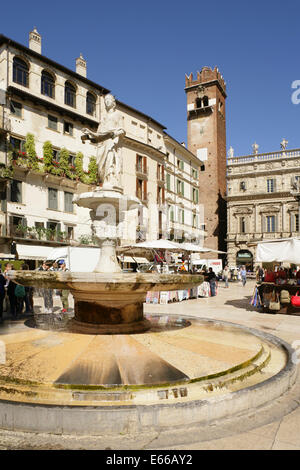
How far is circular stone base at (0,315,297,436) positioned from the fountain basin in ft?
1.18

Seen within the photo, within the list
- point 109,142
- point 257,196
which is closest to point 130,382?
point 109,142

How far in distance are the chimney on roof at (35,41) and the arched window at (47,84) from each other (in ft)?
6.66

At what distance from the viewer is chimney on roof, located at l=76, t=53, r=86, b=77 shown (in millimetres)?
30562

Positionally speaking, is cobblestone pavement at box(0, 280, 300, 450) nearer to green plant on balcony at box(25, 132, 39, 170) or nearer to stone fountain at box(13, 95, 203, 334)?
stone fountain at box(13, 95, 203, 334)

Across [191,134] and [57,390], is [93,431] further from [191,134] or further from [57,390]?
[191,134]

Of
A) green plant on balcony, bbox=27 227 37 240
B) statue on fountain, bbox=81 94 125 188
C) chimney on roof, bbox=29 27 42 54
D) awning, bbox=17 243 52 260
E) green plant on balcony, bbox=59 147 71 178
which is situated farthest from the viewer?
green plant on balcony, bbox=59 147 71 178

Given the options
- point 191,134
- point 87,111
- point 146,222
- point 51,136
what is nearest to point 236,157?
point 191,134

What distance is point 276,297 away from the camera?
1162 centimetres

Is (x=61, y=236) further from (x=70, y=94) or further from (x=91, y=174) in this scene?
(x=70, y=94)

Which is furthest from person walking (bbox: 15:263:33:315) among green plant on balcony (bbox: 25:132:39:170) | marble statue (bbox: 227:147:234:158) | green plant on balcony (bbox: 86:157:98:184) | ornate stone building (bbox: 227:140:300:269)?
marble statue (bbox: 227:147:234:158)

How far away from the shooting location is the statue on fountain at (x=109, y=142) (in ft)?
25.3

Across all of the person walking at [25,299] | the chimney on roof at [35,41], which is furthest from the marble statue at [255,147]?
the person walking at [25,299]

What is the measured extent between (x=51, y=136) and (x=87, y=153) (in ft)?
12.6

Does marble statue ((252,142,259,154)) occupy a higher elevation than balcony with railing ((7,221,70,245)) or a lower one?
higher
